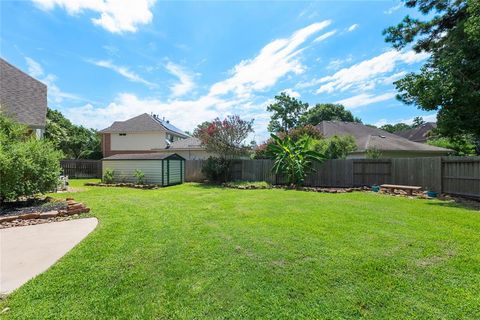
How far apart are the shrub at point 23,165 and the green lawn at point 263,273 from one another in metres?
3.90

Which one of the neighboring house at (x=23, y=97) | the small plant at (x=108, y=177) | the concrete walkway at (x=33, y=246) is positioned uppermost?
the neighboring house at (x=23, y=97)

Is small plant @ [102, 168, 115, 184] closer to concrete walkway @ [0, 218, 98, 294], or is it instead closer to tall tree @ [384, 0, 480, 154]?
concrete walkway @ [0, 218, 98, 294]

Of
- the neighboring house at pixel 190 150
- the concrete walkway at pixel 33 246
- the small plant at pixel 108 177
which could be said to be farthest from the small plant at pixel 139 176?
the concrete walkway at pixel 33 246

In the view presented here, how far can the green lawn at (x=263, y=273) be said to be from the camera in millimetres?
2570

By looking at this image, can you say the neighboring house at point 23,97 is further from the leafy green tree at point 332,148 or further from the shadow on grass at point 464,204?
the shadow on grass at point 464,204

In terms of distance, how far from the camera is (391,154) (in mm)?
20031

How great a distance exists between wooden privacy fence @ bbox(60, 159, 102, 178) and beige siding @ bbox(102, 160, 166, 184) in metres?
5.85

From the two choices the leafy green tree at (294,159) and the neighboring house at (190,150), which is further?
the neighboring house at (190,150)

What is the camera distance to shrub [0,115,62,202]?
22.7 feet

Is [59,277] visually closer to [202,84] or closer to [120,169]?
[120,169]

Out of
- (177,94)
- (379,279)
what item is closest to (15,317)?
Result: (379,279)

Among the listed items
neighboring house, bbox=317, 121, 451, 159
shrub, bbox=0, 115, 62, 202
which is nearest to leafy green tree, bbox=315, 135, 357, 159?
neighboring house, bbox=317, 121, 451, 159

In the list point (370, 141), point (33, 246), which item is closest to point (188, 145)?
point (370, 141)

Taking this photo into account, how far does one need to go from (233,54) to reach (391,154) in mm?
14781
